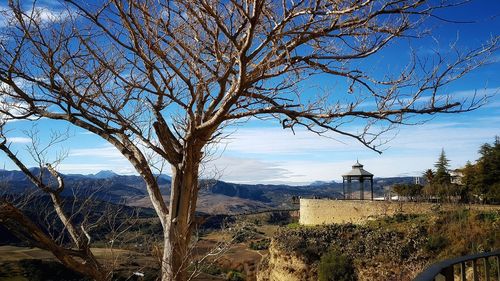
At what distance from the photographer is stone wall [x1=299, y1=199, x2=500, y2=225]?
1072 inches

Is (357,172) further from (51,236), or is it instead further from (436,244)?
(51,236)

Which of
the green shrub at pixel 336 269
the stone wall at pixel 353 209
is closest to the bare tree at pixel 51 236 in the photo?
the green shrub at pixel 336 269

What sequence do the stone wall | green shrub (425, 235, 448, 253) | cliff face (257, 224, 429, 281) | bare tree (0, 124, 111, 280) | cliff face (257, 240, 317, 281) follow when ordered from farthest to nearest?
the stone wall → cliff face (257, 240, 317, 281) → cliff face (257, 224, 429, 281) → green shrub (425, 235, 448, 253) → bare tree (0, 124, 111, 280)

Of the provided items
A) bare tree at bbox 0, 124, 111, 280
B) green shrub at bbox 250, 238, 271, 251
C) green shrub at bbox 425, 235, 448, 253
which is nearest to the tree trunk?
bare tree at bbox 0, 124, 111, 280

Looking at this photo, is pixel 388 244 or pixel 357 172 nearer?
pixel 388 244

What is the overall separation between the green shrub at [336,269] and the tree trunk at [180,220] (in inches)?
762

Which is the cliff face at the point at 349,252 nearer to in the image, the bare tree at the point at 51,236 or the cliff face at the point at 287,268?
the cliff face at the point at 287,268

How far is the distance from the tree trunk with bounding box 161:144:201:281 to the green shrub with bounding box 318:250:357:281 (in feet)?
63.5

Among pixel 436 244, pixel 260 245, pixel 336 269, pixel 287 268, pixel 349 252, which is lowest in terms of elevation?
pixel 260 245

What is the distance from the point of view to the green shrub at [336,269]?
22406 mm

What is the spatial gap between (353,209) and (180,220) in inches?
1068

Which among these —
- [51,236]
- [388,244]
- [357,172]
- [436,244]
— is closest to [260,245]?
[357,172]

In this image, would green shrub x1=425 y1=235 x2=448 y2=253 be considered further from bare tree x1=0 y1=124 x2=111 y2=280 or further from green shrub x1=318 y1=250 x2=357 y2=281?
bare tree x1=0 y1=124 x2=111 y2=280

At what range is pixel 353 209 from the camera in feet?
98.6
